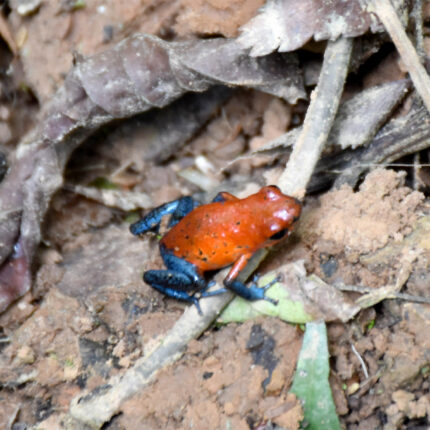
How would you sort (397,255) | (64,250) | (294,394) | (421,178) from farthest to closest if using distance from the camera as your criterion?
(64,250)
(421,178)
(397,255)
(294,394)

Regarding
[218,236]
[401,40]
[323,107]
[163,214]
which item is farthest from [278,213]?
[401,40]

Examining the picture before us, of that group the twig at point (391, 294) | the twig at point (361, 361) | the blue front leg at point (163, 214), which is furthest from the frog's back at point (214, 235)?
the twig at point (361, 361)

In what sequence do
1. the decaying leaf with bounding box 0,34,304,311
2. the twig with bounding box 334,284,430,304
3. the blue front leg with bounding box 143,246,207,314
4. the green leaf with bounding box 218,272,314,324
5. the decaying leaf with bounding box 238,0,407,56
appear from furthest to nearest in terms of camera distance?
the blue front leg with bounding box 143,246,207,314 < the decaying leaf with bounding box 0,34,304,311 < the decaying leaf with bounding box 238,0,407,56 < the green leaf with bounding box 218,272,314,324 < the twig with bounding box 334,284,430,304

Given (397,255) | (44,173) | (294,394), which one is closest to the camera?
(294,394)

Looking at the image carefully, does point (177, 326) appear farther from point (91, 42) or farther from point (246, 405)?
point (91, 42)

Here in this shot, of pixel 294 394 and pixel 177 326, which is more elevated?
pixel 177 326

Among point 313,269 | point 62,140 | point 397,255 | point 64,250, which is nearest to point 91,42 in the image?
point 62,140

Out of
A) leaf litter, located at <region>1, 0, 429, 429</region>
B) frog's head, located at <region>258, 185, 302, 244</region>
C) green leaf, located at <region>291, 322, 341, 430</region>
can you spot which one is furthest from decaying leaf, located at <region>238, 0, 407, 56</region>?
green leaf, located at <region>291, 322, 341, 430</region>

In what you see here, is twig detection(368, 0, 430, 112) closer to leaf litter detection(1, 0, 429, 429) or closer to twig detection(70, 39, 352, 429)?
twig detection(70, 39, 352, 429)
